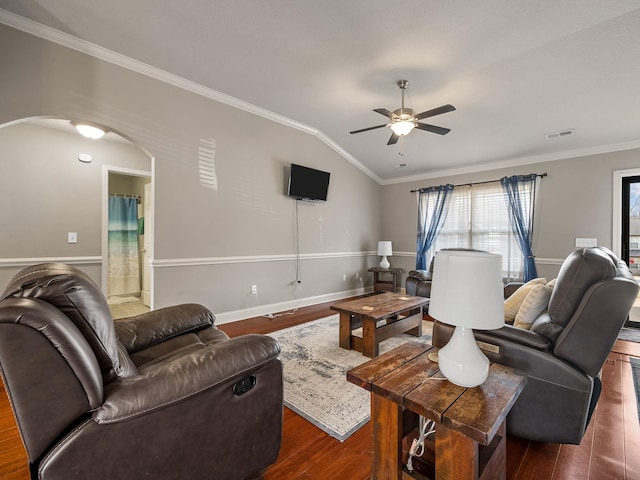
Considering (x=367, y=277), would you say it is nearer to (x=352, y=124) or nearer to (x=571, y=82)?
(x=352, y=124)

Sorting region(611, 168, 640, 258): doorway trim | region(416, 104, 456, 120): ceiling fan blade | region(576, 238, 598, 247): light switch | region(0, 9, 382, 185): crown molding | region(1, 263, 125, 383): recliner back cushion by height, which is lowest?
region(1, 263, 125, 383): recliner back cushion

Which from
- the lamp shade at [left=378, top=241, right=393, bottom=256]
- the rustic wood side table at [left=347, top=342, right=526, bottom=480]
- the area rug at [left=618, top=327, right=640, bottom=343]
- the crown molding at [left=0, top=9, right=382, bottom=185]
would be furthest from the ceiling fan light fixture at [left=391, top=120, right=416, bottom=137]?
the area rug at [left=618, top=327, right=640, bottom=343]

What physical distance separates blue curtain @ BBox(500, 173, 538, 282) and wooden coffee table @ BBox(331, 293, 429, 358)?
2527 millimetres

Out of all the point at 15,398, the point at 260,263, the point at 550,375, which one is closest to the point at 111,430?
the point at 15,398

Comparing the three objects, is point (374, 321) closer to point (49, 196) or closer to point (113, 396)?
point (113, 396)

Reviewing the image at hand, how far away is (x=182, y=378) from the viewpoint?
3.51 feet

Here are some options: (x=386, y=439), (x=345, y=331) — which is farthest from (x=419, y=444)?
(x=345, y=331)

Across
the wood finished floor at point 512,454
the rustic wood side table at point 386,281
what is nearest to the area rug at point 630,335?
the wood finished floor at point 512,454

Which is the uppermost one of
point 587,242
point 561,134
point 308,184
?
point 561,134

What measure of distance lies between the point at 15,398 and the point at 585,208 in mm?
5949

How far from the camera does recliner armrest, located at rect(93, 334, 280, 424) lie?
→ 3.10ft

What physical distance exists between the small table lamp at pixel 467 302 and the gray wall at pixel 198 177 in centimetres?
316

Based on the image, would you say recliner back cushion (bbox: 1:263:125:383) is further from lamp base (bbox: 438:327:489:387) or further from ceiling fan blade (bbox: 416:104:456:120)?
ceiling fan blade (bbox: 416:104:456:120)

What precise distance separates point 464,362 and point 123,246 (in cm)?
554
